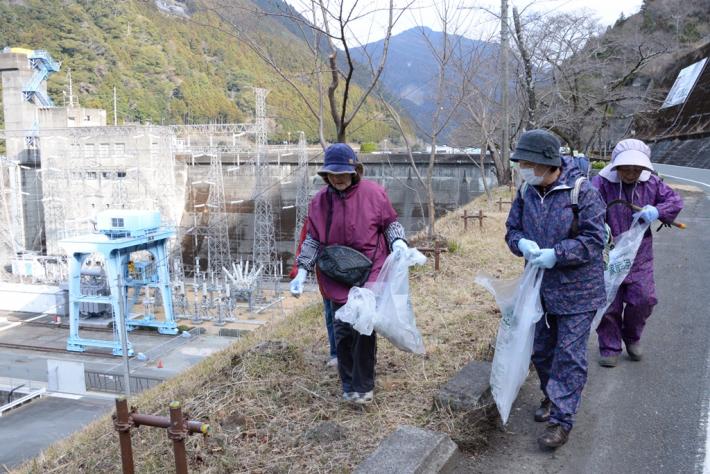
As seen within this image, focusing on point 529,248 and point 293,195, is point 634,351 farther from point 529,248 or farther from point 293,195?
point 293,195

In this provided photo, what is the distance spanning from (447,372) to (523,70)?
1290cm

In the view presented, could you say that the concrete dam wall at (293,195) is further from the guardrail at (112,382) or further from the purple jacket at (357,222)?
the purple jacket at (357,222)

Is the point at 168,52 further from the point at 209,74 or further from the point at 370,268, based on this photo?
the point at 370,268

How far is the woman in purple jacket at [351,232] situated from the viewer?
312 centimetres

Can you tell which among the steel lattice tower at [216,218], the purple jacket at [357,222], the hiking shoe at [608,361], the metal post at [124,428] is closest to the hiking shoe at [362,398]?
the purple jacket at [357,222]

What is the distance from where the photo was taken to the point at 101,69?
65.4 m

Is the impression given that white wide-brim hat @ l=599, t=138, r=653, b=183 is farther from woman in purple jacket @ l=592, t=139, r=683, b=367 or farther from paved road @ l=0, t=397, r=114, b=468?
paved road @ l=0, t=397, r=114, b=468

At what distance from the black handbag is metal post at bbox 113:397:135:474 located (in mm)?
1256

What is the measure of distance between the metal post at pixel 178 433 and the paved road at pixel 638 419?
4.44 ft

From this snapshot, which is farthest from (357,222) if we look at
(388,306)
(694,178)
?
(694,178)

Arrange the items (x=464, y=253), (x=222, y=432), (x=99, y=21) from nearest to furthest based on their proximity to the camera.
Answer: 1. (x=222, y=432)
2. (x=464, y=253)
3. (x=99, y=21)

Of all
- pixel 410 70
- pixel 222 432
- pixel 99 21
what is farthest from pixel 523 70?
pixel 99 21

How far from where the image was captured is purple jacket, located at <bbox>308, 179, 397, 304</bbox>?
313cm

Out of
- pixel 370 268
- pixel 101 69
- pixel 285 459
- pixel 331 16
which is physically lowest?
pixel 285 459
